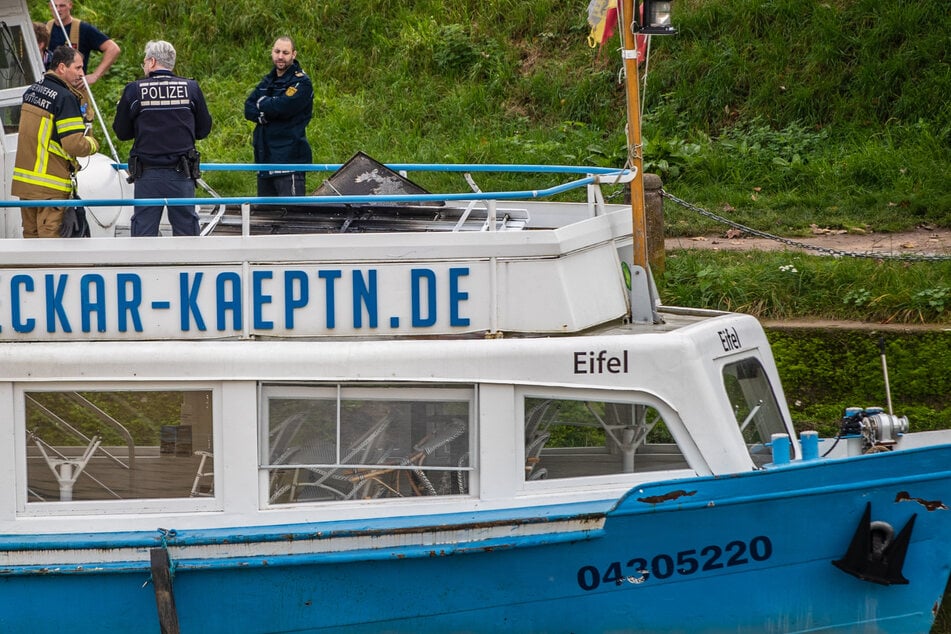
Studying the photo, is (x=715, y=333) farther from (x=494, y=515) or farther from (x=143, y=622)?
(x=143, y=622)

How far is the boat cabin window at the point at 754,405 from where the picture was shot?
5.96 meters

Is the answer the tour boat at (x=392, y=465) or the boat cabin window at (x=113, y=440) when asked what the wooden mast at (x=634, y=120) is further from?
the boat cabin window at (x=113, y=440)

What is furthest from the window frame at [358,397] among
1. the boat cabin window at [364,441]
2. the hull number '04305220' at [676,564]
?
the hull number '04305220' at [676,564]

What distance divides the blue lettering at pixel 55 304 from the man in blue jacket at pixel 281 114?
2.80 m

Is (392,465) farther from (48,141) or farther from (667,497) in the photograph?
(48,141)

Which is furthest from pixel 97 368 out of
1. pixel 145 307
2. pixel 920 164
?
pixel 920 164

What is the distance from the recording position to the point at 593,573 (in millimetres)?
5551

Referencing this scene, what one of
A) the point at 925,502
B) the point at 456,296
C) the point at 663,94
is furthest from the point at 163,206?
the point at 663,94

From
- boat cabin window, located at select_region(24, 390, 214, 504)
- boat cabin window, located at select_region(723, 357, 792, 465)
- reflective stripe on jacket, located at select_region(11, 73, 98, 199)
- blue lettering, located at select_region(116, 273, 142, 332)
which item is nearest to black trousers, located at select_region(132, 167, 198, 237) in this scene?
reflective stripe on jacket, located at select_region(11, 73, 98, 199)

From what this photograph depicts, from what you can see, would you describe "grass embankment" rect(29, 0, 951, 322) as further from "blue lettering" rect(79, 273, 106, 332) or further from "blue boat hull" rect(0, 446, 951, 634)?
"blue lettering" rect(79, 273, 106, 332)

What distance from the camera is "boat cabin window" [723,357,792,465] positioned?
19.6 ft

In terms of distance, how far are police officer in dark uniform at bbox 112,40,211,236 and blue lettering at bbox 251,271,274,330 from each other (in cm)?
86

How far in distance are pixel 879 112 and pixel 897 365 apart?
16.6 feet

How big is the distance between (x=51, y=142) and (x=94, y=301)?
118 centimetres
